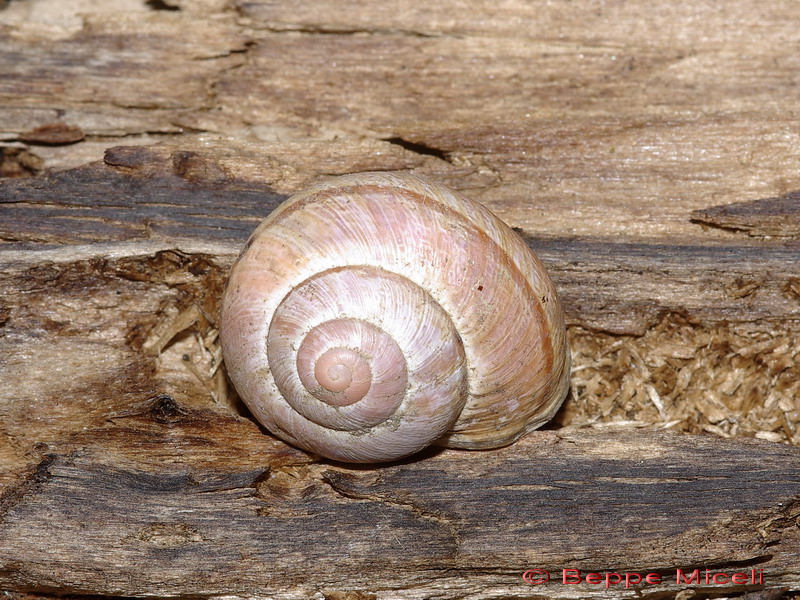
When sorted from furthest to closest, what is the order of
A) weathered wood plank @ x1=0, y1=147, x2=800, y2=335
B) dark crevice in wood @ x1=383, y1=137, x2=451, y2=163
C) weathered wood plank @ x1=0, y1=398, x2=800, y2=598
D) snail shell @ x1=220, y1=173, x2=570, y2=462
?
1. dark crevice in wood @ x1=383, y1=137, x2=451, y2=163
2. weathered wood plank @ x1=0, y1=147, x2=800, y2=335
3. weathered wood plank @ x1=0, y1=398, x2=800, y2=598
4. snail shell @ x1=220, y1=173, x2=570, y2=462

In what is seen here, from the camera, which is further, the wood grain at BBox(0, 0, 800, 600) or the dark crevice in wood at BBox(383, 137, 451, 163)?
the dark crevice in wood at BBox(383, 137, 451, 163)

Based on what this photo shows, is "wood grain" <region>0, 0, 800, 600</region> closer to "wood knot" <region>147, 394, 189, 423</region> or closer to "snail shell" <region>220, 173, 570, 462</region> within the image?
"wood knot" <region>147, 394, 189, 423</region>

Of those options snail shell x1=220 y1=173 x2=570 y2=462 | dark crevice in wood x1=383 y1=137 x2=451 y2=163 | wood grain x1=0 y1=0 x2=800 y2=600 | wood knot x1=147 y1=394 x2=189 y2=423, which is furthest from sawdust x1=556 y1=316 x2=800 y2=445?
wood knot x1=147 y1=394 x2=189 y2=423

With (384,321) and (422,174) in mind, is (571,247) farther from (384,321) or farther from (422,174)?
(384,321)

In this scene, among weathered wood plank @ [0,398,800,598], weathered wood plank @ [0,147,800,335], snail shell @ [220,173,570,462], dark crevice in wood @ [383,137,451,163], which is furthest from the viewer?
dark crevice in wood @ [383,137,451,163]

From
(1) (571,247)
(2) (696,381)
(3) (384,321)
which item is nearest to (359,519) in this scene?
(3) (384,321)

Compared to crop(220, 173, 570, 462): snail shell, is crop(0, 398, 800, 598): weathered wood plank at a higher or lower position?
lower

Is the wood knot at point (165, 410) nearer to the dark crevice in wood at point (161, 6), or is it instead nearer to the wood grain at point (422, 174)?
the wood grain at point (422, 174)

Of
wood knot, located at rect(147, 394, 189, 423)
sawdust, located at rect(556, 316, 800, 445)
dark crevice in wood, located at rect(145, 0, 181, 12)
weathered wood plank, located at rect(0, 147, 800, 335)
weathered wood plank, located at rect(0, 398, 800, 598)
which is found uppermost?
dark crevice in wood, located at rect(145, 0, 181, 12)

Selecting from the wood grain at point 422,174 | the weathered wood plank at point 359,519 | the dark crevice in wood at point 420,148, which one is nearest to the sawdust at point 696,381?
the wood grain at point 422,174
